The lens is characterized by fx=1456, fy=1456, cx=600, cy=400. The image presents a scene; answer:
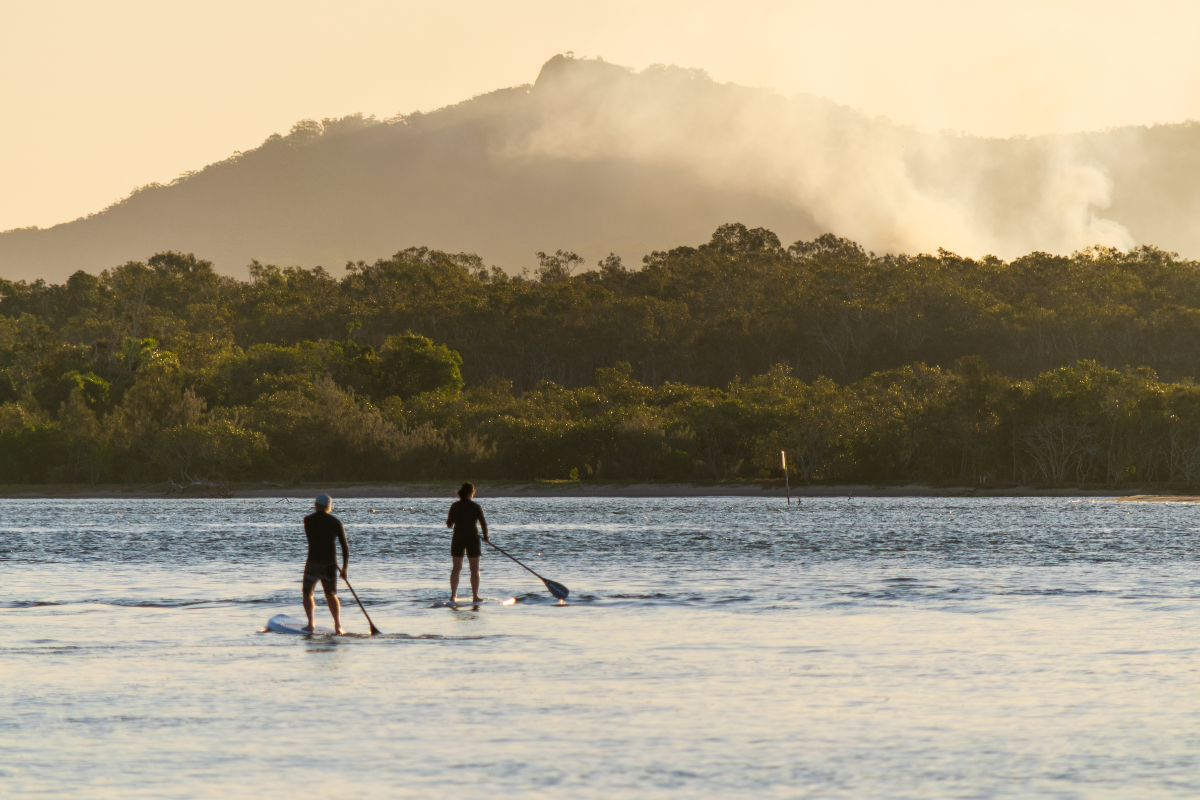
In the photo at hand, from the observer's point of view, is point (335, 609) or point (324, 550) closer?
point (324, 550)

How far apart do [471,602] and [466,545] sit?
4.90 ft

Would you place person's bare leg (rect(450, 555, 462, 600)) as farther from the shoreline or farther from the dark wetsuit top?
the shoreline

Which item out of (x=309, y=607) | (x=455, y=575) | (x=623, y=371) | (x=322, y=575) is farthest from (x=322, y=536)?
(x=623, y=371)

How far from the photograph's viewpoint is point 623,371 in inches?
5423

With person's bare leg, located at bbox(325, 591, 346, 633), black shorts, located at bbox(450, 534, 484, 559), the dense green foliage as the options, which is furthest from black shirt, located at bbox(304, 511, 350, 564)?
the dense green foliage

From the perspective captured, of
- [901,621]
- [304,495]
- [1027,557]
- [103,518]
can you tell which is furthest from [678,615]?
[304,495]

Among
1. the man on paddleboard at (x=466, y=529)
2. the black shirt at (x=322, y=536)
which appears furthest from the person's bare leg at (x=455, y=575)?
the black shirt at (x=322, y=536)

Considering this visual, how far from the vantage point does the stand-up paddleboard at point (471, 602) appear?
81.0ft

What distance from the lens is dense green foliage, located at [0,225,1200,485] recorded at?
10388 centimetres

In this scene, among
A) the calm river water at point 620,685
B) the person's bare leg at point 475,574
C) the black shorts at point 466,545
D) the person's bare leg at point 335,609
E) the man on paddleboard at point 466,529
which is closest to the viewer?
the calm river water at point 620,685

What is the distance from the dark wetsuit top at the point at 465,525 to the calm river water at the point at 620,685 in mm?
1485

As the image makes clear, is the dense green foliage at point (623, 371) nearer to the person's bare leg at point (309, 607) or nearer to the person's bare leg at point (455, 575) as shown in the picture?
the person's bare leg at point (455, 575)

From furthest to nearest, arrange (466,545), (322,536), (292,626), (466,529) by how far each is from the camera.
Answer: (466,545), (466,529), (292,626), (322,536)

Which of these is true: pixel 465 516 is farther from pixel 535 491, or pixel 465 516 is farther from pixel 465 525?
pixel 535 491
